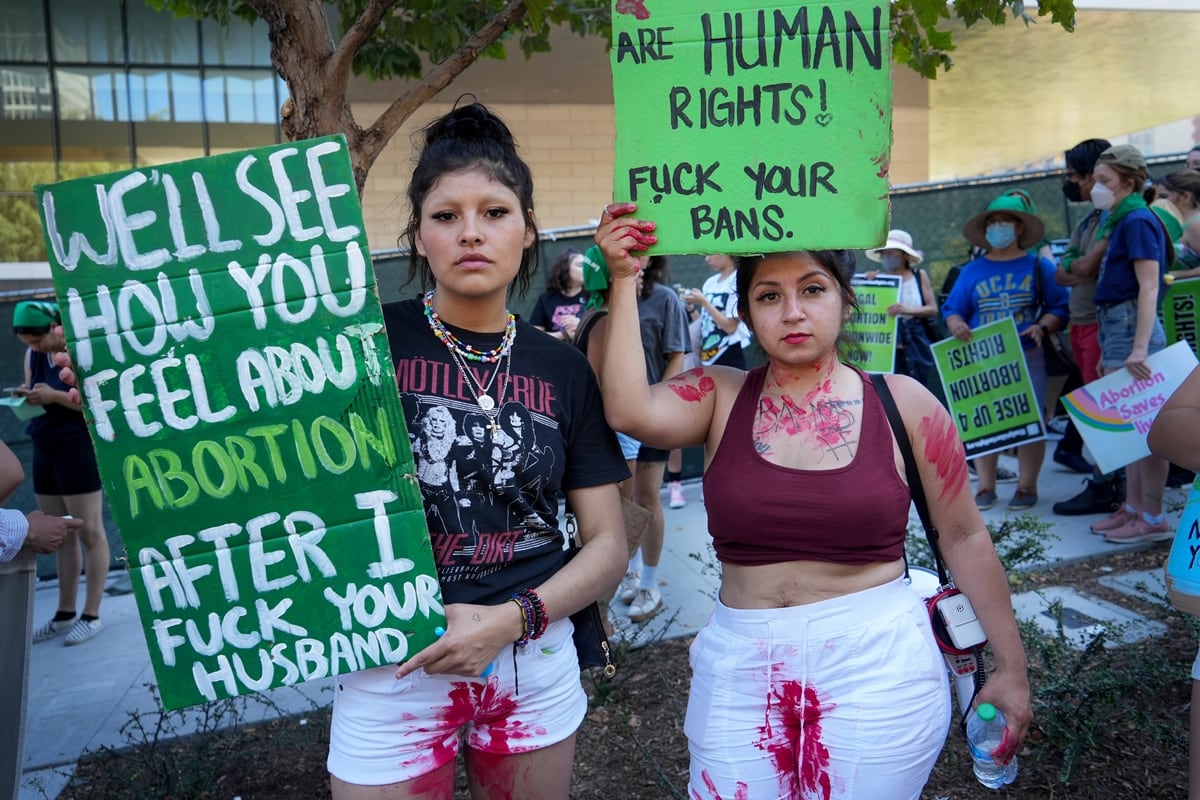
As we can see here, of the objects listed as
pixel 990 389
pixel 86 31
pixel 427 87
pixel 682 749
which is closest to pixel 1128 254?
pixel 990 389

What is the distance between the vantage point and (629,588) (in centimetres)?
486

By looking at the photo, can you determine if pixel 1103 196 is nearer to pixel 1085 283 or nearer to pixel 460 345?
pixel 1085 283

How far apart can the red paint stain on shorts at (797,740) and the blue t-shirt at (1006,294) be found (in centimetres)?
505

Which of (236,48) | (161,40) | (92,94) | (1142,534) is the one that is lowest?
(1142,534)

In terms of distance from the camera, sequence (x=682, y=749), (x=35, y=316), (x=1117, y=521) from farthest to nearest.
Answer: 1. (x=1117, y=521)
2. (x=35, y=316)
3. (x=682, y=749)

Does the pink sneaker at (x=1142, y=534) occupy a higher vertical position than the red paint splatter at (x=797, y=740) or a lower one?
lower

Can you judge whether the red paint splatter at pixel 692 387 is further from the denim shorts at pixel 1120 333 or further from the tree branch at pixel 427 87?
the denim shorts at pixel 1120 333

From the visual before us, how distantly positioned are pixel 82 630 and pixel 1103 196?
20.8ft

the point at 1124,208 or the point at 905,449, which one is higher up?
the point at 1124,208

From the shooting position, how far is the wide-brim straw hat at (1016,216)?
5.94 meters

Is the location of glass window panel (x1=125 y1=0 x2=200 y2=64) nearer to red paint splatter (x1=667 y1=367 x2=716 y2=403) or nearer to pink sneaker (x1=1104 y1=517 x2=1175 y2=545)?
pink sneaker (x1=1104 y1=517 x2=1175 y2=545)

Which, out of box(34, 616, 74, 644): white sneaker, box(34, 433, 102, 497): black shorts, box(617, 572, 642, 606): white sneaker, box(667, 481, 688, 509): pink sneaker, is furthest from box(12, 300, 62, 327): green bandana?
box(667, 481, 688, 509): pink sneaker

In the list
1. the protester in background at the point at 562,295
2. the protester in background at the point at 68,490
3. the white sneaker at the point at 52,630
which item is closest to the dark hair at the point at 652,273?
the protester in background at the point at 562,295

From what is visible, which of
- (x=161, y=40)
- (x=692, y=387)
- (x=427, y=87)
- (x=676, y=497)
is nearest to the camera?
(x=692, y=387)
